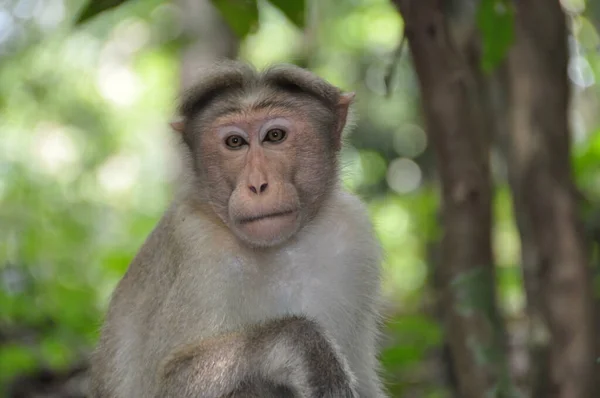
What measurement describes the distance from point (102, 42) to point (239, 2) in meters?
11.9

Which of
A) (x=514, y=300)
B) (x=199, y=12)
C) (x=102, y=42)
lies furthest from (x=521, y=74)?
(x=102, y=42)

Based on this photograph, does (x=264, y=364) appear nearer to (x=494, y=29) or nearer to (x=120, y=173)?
(x=494, y=29)

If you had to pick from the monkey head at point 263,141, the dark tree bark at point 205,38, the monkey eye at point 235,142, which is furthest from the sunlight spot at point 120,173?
the monkey eye at point 235,142

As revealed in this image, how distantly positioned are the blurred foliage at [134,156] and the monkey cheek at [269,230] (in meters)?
0.81

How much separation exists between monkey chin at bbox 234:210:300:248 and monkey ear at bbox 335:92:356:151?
1.90ft

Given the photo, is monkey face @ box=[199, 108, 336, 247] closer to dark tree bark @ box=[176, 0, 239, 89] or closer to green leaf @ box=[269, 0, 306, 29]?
green leaf @ box=[269, 0, 306, 29]

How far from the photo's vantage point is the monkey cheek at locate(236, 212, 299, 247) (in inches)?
139

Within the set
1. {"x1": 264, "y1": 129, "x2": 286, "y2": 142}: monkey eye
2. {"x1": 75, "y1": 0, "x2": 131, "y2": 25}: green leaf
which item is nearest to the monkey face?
{"x1": 264, "y1": 129, "x2": 286, "y2": 142}: monkey eye

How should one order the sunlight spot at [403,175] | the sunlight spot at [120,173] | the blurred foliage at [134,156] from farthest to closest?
the sunlight spot at [120,173] < the sunlight spot at [403,175] < the blurred foliage at [134,156]

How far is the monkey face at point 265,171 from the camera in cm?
354

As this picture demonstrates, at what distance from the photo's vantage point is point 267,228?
3.54m

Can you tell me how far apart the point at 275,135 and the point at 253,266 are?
0.57m

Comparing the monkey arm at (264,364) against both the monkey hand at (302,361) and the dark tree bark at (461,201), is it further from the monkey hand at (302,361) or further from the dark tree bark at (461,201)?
the dark tree bark at (461,201)

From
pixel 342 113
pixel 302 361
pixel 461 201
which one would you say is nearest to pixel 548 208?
pixel 461 201
